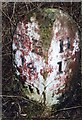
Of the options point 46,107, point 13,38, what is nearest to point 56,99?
point 46,107

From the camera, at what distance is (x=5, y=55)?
2.21 m

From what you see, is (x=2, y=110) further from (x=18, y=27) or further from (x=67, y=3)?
(x=67, y=3)

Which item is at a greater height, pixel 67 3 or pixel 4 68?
pixel 67 3

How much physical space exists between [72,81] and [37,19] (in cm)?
38

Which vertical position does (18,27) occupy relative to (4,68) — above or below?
above

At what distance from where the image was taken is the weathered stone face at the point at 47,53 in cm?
216

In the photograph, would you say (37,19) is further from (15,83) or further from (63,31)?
(15,83)

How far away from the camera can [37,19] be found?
2.15 metres

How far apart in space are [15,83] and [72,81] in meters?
0.29

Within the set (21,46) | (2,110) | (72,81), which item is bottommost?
(2,110)

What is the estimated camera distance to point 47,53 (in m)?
2.18

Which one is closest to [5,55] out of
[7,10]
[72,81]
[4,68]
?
[4,68]

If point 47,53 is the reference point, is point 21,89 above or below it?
below

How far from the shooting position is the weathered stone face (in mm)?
2160
